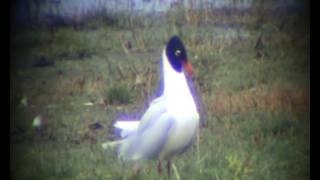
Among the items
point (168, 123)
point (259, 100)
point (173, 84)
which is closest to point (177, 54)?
point (173, 84)

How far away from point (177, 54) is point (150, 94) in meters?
0.23

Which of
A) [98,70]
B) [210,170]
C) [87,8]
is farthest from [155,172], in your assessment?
[87,8]

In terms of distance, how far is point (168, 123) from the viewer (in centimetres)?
396

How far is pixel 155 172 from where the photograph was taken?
403cm

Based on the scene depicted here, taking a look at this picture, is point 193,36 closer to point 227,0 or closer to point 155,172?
point 227,0

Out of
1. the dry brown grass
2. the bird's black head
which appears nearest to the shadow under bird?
the bird's black head

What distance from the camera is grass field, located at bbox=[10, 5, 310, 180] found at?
4.02m

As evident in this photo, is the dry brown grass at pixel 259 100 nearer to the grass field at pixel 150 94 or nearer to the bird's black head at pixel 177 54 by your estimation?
the grass field at pixel 150 94

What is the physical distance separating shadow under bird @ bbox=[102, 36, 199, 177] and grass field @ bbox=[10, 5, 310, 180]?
41mm

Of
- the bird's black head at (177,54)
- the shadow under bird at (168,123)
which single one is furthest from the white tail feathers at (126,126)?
the bird's black head at (177,54)

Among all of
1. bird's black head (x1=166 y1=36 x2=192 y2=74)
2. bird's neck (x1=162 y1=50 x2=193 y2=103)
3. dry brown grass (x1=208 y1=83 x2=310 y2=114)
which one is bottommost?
dry brown grass (x1=208 y1=83 x2=310 y2=114)

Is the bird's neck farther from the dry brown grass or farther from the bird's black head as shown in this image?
the dry brown grass

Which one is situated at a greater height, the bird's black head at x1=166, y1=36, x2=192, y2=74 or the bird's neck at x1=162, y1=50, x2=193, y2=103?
the bird's black head at x1=166, y1=36, x2=192, y2=74

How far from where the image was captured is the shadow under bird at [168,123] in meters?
3.97
